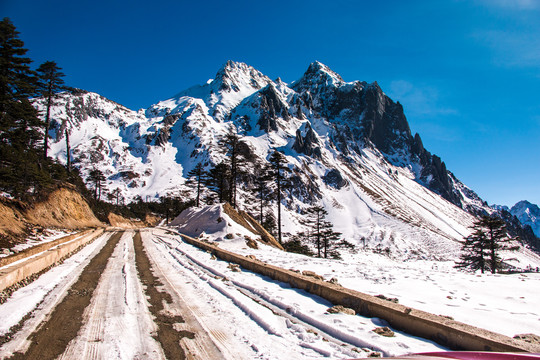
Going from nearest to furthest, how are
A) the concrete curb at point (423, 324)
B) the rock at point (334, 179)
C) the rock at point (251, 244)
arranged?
the concrete curb at point (423, 324) < the rock at point (251, 244) < the rock at point (334, 179)

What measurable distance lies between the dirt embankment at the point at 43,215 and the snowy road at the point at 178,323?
26.5 feet

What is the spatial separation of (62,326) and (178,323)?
166 centimetres

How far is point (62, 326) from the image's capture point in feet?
12.6

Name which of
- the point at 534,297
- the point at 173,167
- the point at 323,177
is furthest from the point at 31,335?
the point at 173,167

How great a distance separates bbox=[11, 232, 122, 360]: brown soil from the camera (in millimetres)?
3104

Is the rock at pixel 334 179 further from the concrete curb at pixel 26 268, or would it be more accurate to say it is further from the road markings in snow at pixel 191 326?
the road markings in snow at pixel 191 326

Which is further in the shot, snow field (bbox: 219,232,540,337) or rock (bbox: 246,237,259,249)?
rock (bbox: 246,237,259,249)

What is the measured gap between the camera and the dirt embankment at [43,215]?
39.0 feet

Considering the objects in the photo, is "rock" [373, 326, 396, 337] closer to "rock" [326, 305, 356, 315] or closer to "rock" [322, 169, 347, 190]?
"rock" [326, 305, 356, 315]

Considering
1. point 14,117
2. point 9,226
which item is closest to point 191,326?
point 9,226

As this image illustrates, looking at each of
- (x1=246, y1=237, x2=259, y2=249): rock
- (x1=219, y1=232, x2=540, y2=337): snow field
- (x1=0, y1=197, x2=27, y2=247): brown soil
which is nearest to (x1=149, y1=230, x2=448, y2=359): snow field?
(x1=219, y1=232, x2=540, y2=337): snow field

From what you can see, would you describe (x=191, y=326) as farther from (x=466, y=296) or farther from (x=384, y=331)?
(x=466, y=296)

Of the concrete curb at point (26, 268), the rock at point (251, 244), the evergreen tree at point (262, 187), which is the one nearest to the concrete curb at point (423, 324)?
the concrete curb at point (26, 268)

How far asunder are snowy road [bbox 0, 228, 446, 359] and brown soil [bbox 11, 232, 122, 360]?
0.01 meters
